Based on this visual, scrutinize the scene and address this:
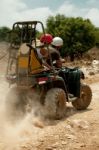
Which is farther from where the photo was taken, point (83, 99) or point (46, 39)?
point (83, 99)

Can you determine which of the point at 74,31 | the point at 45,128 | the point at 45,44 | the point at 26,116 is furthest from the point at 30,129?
the point at 74,31

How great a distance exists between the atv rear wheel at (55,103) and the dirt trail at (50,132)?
0.17 meters

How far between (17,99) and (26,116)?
2.08ft

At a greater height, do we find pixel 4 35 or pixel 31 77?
pixel 4 35

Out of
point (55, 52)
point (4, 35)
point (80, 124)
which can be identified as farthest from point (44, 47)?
point (4, 35)

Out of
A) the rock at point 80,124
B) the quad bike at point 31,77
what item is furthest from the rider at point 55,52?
the rock at point 80,124

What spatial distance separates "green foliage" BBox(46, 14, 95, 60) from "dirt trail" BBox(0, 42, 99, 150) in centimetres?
4555

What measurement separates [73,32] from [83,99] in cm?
4850

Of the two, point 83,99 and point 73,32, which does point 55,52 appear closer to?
point 83,99

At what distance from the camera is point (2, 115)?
38.1ft

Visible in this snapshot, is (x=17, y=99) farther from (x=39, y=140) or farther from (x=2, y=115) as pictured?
(x=39, y=140)

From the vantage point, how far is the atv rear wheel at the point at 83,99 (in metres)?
13.0

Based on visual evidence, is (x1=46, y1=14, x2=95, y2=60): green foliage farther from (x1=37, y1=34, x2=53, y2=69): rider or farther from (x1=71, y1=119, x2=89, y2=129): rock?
(x1=71, y1=119, x2=89, y2=129): rock

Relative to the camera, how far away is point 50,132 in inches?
404
